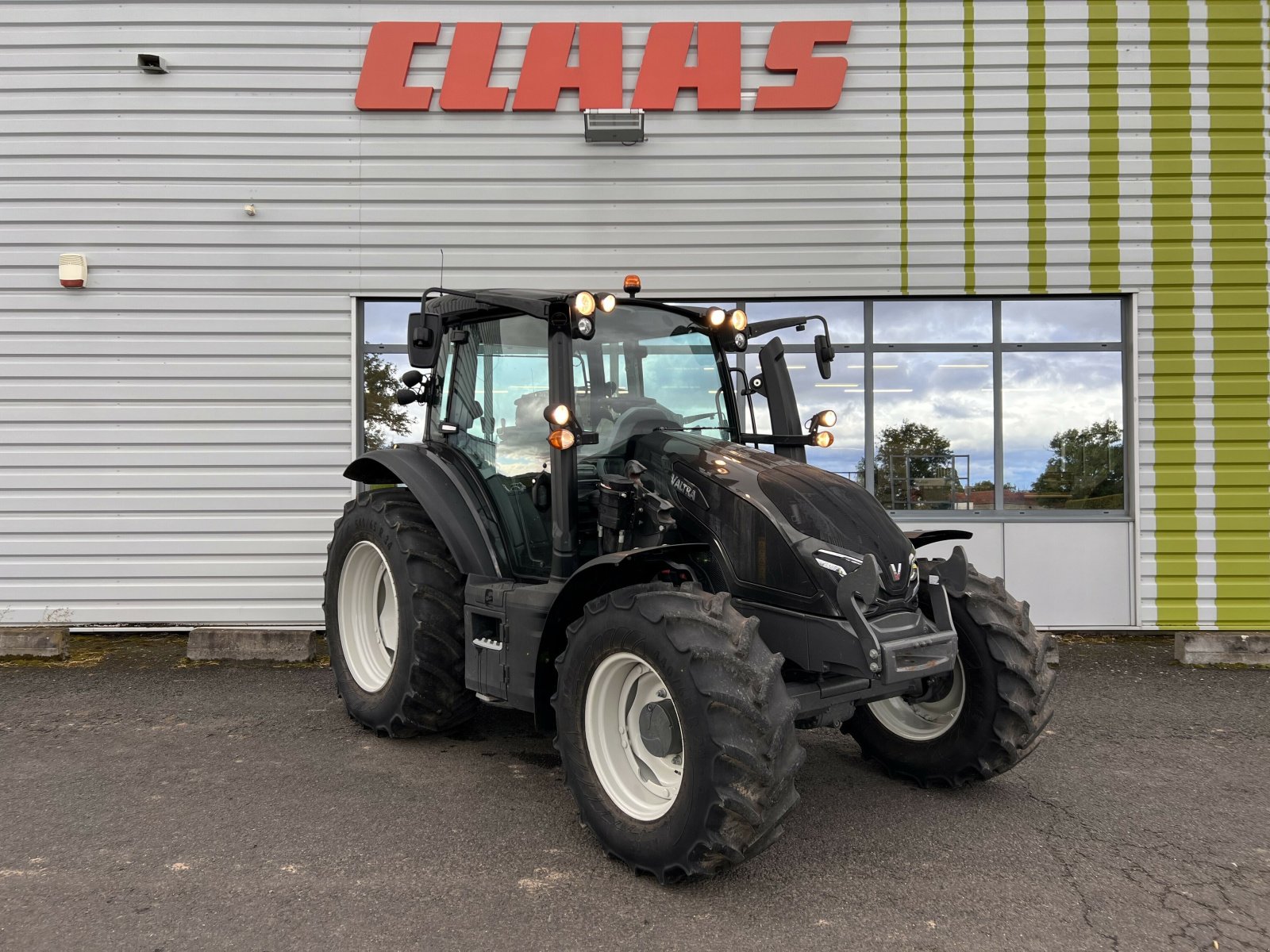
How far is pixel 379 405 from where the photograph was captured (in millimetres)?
7480

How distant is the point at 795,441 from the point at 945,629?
1293mm

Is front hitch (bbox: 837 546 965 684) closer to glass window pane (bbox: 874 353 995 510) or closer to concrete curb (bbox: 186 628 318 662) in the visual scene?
glass window pane (bbox: 874 353 995 510)

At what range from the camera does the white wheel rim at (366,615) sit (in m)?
5.16

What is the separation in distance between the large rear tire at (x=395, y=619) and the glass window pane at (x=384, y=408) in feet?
7.17

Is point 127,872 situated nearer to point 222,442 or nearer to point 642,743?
point 642,743

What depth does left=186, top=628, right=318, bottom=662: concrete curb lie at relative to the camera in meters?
6.61

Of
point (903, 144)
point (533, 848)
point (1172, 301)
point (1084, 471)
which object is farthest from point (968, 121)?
point (533, 848)

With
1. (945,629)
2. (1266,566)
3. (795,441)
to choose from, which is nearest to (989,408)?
(1266,566)

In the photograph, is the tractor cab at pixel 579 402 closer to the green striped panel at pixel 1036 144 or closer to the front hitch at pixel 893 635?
the front hitch at pixel 893 635

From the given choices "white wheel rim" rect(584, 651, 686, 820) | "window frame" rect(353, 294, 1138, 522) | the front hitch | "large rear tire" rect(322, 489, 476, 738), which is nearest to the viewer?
the front hitch

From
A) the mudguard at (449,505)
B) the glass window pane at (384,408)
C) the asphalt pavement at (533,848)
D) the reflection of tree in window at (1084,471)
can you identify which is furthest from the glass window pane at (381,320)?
the reflection of tree in window at (1084,471)

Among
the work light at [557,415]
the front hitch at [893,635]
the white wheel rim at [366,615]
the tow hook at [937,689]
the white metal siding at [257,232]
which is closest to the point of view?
the front hitch at [893,635]

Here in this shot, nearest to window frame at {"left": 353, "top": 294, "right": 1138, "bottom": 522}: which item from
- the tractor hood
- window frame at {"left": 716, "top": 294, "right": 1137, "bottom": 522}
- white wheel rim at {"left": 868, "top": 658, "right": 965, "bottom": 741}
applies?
window frame at {"left": 716, "top": 294, "right": 1137, "bottom": 522}

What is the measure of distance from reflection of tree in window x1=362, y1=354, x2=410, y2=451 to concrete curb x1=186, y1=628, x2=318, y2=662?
5.45 feet
